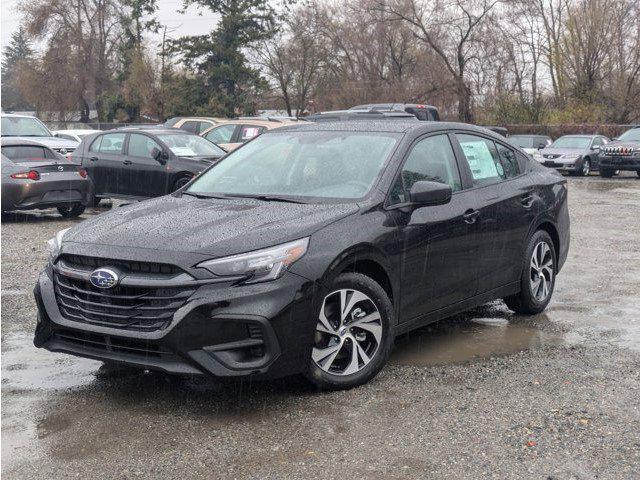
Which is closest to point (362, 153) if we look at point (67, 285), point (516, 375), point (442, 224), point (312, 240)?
point (442, 224)

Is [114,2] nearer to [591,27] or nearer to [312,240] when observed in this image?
[591,27]

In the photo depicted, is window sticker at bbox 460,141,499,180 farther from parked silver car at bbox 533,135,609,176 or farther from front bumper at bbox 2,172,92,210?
parked silver car at bbox 533,135,609,176

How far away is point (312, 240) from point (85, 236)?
1.31 m

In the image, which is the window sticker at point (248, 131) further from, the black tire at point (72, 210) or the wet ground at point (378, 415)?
the wet ground at point (378, 415)

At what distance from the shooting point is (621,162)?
26469mm

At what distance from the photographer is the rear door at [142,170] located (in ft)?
50.3

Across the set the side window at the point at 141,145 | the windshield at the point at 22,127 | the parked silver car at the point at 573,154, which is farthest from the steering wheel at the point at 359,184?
the parked silver car at the point at 573,154

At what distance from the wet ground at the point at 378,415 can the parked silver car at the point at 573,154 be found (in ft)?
72.8

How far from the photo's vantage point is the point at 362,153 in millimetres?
5801

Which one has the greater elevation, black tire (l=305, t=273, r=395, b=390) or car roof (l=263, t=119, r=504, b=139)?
car roof (l=263, t=119, r=504, b=139)

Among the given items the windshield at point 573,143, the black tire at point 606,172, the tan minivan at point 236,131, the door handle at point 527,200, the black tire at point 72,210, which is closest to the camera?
the door handle at point 527,200

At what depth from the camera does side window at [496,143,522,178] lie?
22.3ft

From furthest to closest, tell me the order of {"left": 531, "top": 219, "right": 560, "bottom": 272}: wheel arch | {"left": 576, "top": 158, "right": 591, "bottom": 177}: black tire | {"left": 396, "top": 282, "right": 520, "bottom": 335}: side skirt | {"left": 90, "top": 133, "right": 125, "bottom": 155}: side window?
{"left": 576, "top": 158, "right": 591, "bottom": 177}: black tire → {"left": 90, "top": 133, "right": 125, "bottom": 155}: side window → {"left": 531, "top": 219, "right": 560, "bottom": 272}: wheel arch → {"left": 396, "top": 282, "right": 520, "bottom": 335}: side skirt

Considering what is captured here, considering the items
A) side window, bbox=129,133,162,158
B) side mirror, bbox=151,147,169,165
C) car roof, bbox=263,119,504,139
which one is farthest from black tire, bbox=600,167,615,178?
car roof, bbox=263,119,504,139
